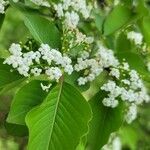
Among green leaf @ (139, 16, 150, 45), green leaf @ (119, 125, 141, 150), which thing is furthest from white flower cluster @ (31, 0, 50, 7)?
green leaf @ (119, 125, 141, 150)

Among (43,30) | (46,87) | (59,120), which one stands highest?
(43,30)

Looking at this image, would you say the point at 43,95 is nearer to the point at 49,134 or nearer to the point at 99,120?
the point at 49,134

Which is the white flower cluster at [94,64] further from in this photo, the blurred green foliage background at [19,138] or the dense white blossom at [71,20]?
the blurred green foliage background at [19,138]

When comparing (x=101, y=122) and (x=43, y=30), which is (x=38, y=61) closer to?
(x=43, y=30)

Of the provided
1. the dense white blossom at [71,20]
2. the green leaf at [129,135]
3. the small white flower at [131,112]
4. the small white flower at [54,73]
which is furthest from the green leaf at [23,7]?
the green leaf at [129,135]

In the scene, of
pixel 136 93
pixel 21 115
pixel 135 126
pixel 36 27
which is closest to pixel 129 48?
pixel 136 93

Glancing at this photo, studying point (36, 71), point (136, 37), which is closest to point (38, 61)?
point (36, 71)
